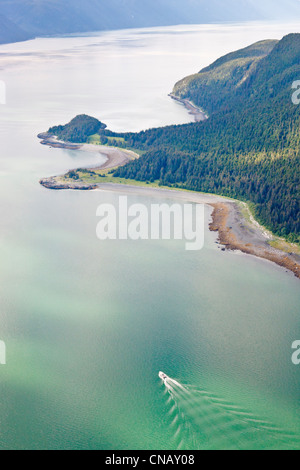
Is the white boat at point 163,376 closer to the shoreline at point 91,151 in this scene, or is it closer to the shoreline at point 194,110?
the shoreline at point 91,151

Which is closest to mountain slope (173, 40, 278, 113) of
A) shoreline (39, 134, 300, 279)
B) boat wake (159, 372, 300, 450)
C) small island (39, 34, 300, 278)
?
small island (39, 34, 300, 278)

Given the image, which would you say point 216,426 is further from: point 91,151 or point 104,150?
point 91,151

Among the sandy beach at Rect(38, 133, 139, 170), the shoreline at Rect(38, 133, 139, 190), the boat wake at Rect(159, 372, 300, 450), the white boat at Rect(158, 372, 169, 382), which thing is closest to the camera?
the boat wake at Rect(159, 372, 300, 450)

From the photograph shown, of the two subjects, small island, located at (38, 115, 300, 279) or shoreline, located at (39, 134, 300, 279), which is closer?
shoreline, located at (39, 134, 300, 279)

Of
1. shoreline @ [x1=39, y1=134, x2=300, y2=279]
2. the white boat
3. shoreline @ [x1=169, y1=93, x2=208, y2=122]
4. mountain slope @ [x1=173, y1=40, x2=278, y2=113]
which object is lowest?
the white boat

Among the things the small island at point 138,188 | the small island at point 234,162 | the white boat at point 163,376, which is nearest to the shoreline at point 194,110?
the small island at point 234,162

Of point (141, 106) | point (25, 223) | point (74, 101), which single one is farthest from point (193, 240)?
point (74, 101)

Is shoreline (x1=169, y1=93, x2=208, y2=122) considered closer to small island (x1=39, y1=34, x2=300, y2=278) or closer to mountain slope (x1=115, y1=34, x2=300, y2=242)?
small island (x1=39, y1=34, x2=300, y2=278)
